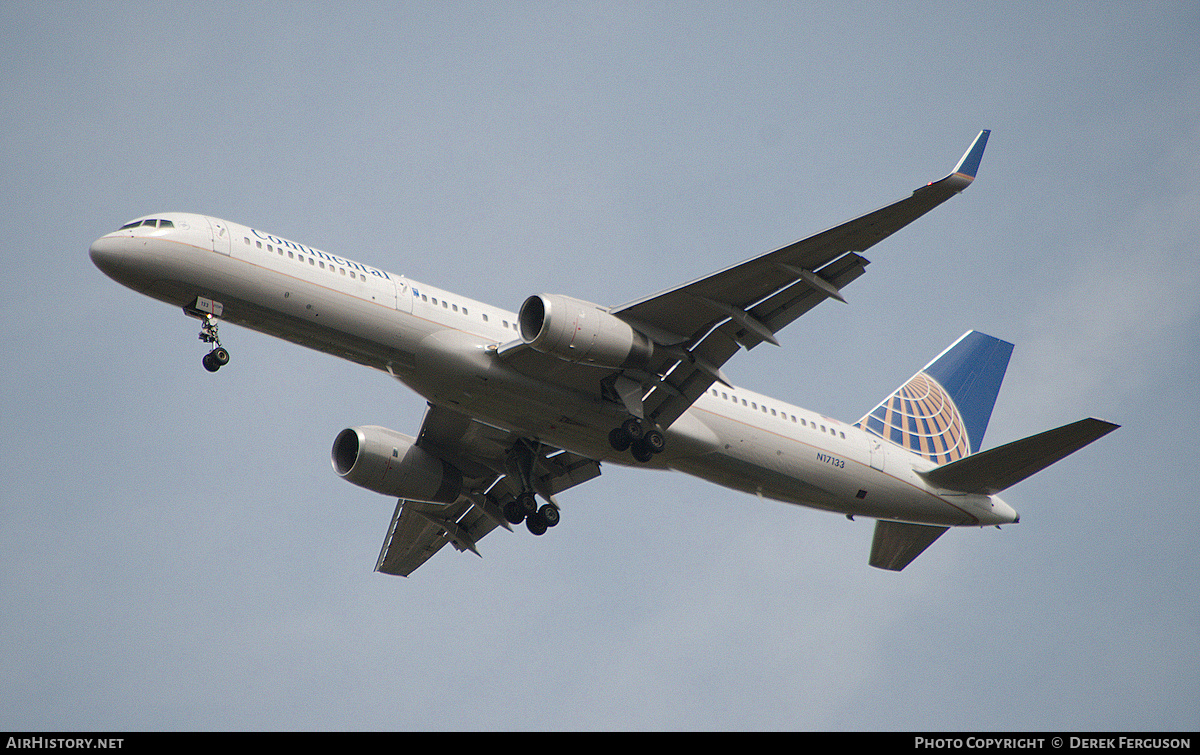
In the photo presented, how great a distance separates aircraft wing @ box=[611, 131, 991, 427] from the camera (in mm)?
22266

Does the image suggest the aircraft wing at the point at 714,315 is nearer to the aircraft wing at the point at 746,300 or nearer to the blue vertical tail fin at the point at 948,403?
the aircraft wing at the point at 746,300

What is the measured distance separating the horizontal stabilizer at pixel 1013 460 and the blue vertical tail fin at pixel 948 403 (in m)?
2.18

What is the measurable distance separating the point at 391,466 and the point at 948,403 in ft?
57.0

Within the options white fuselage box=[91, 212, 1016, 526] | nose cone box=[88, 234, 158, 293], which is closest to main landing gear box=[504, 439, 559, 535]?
white fuselage box=[91, 212, 1016, 526]

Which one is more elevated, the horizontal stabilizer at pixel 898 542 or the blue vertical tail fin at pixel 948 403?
the blue vertical tail fin at pixel 948 403

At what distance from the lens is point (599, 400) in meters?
25.7

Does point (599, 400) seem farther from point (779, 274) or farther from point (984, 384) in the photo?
point (984, 384)

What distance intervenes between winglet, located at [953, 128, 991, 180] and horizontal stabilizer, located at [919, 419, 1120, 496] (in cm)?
710

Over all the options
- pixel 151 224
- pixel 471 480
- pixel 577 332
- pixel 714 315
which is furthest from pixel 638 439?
pixel 151 224

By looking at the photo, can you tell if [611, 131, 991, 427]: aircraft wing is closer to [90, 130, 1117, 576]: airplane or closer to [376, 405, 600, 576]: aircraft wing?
[90, 130, 1117, 576]: airplane

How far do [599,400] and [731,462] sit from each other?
403 centimetres

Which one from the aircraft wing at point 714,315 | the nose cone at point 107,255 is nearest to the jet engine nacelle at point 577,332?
the aircraft wing at point 714,315

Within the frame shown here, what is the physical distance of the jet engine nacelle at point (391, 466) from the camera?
28.9m

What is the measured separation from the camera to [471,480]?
3070 cm
